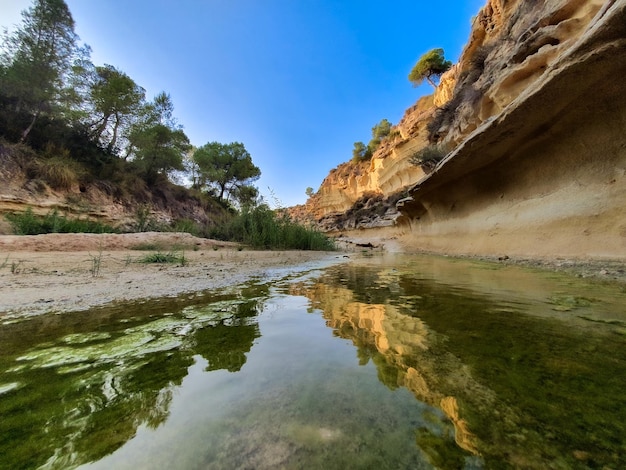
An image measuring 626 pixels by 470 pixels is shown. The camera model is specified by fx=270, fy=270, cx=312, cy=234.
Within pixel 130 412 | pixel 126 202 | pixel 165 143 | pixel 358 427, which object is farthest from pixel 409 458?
pixel 165 143

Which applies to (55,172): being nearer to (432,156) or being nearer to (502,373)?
(502,373)

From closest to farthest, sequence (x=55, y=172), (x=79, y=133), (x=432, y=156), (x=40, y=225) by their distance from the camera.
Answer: (x=40, y=225) → (x=55, y=172) → (x=432, y=156) → (x=79, y=133)

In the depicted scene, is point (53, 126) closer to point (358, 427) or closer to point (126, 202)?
point (126, 202)

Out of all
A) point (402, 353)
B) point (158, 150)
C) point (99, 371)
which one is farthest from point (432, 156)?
point (158, 150)

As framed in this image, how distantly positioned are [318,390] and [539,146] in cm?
524

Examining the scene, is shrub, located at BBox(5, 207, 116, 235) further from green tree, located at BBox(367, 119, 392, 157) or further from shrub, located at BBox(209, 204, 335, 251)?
green tree, located at BBox(367, 119, 392, 157)

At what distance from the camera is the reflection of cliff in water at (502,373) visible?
0.49 m

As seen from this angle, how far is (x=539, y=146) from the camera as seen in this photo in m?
4.18

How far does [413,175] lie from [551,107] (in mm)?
14214

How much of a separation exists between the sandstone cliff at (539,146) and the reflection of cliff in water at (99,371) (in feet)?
13.7

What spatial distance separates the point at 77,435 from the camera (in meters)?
0.54

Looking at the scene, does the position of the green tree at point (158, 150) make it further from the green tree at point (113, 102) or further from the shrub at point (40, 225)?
the shrub at point (40, 225)

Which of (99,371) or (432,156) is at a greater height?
(432,156)

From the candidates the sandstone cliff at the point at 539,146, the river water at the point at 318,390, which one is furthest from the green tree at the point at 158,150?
the river water at the point at 318,390
